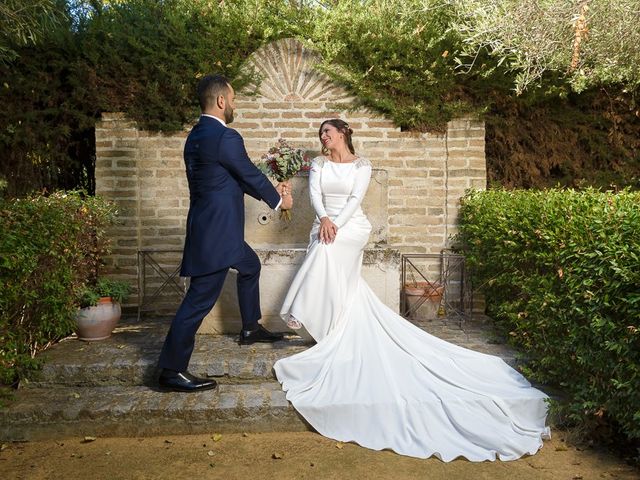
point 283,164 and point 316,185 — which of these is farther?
point 283,164

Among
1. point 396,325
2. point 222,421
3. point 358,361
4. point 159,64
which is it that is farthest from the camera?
point 159,64

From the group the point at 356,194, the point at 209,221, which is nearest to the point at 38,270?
the point at 209,221

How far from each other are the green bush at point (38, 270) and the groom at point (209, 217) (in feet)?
3.60

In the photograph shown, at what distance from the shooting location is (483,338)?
5672 mm

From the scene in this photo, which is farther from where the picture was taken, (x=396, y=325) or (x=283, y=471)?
(x=396, y=325)

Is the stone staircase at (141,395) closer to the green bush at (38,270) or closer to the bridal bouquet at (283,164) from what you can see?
the green bush at (38,270)

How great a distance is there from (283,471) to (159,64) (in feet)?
16.8

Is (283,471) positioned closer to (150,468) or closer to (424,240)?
(150,468)

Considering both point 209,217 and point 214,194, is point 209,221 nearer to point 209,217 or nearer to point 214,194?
point 209,217

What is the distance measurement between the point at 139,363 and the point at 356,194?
2.26m

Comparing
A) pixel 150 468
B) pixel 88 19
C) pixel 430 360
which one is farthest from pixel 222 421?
pixel 88 19

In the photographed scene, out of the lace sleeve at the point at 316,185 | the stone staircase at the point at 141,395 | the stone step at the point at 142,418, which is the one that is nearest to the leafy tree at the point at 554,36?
the lace sleeve at the point at 316,185

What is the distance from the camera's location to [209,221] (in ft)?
14.1

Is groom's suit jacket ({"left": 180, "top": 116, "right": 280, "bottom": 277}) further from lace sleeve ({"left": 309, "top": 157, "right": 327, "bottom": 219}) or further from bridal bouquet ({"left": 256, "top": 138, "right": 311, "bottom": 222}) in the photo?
bridal bouquet ({"left": 256, "top": 138, "right": 311, "bottom": 222})
